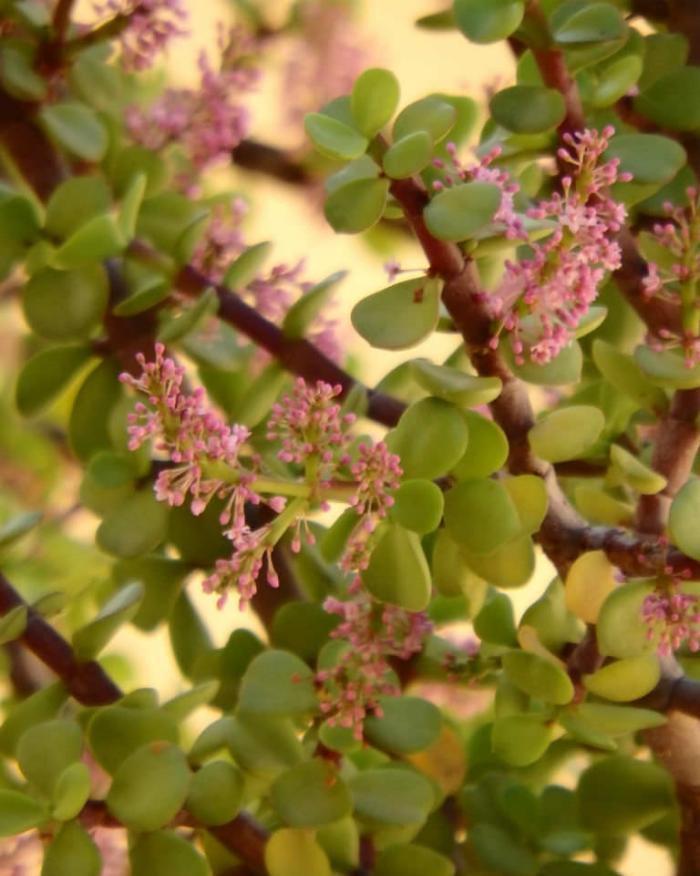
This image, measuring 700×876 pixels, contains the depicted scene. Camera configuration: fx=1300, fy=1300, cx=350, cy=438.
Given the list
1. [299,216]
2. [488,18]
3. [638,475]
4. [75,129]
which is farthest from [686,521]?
[299,216]

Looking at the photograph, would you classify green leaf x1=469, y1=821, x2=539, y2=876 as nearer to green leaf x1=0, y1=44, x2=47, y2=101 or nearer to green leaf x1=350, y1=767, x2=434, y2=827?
green leaf x1=350, y1=767, x2=434, y2=827

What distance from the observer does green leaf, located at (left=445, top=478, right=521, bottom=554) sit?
0.29 m

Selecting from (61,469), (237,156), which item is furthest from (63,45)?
(61,469)

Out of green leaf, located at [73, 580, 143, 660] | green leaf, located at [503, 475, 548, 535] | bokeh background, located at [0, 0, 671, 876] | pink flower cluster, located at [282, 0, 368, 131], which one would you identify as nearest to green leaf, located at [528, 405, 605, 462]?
green leaf, located at [503, 475, 548, 535]

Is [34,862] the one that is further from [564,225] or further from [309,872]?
[564,225]

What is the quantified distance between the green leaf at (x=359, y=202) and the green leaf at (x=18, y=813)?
15cm

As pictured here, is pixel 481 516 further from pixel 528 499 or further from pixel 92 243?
pixel 92 243

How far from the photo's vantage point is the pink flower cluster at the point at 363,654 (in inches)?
12.7

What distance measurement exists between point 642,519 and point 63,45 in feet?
0.75

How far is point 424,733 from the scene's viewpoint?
13.6 inches

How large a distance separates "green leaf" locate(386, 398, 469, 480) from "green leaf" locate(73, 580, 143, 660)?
0.29 feet

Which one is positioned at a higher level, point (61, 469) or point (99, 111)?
point (99, 111)

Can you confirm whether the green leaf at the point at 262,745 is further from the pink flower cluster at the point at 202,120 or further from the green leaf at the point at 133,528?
the pink flower cluster at the point at 202,120

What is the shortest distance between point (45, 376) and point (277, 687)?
12cm
